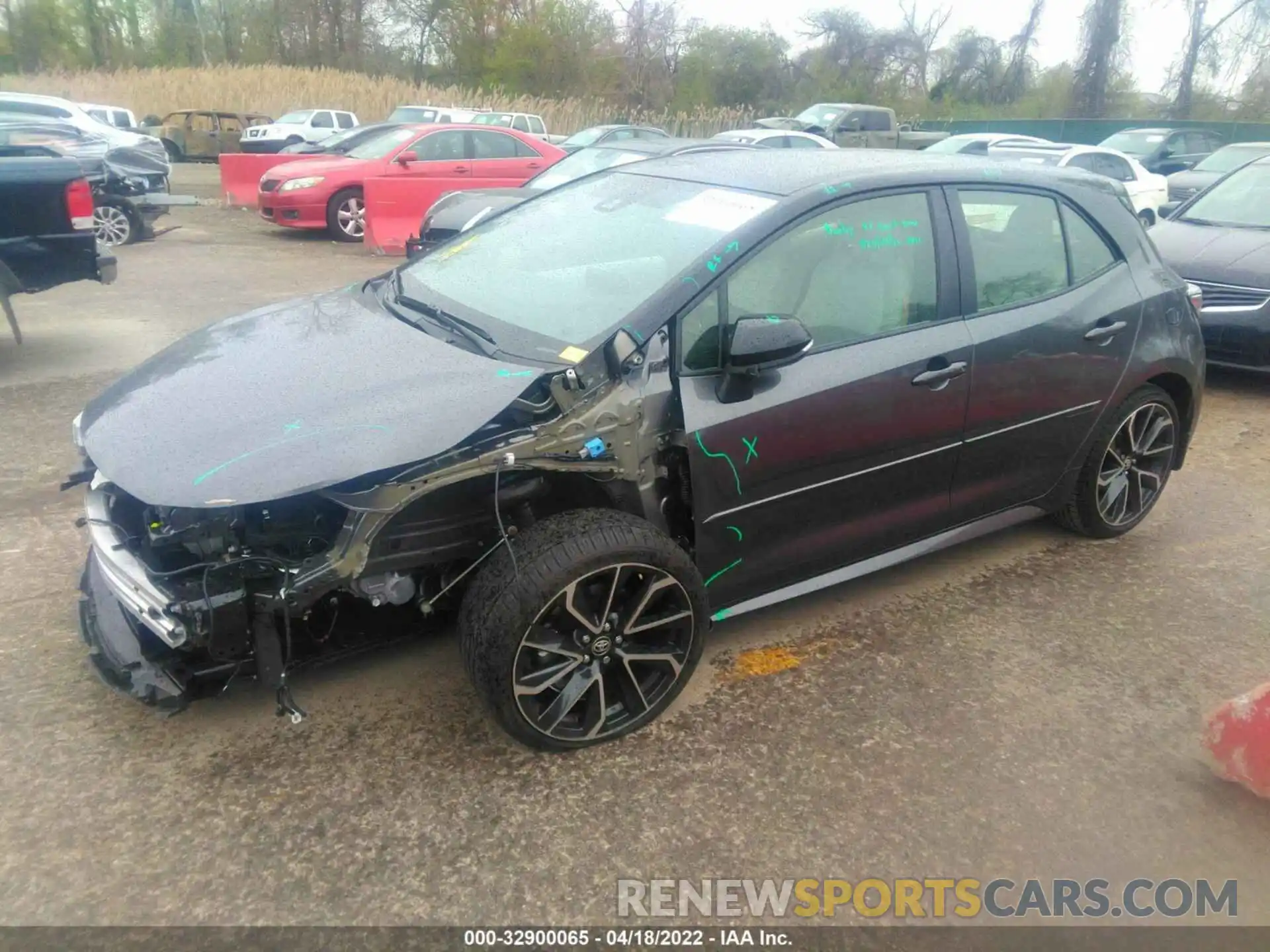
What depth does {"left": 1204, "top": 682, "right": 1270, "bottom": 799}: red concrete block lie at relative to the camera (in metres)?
2.77

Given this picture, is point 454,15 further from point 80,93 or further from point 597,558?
point 597,558

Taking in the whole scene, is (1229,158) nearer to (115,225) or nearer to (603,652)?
(115,225)

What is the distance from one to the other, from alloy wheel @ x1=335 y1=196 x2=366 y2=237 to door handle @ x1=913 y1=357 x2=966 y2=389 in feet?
35.0

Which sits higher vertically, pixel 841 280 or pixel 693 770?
pixel 841 280

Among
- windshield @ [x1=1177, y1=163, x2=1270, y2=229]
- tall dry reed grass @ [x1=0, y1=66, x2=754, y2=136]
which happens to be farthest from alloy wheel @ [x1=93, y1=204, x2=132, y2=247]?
tall dry reed grass @ [x1=0, y1=66, x2=754, y2=136]

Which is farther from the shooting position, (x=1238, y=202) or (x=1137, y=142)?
(x=1137, y=142)

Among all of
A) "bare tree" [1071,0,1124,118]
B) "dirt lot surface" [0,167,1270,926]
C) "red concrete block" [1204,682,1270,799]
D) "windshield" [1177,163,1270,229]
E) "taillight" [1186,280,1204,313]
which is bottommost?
"dirt lot surface" [0,167,1270,926]

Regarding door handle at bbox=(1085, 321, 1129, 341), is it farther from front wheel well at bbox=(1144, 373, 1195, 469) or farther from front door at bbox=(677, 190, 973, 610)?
front door at bbox=(677, 190, 973, 610)

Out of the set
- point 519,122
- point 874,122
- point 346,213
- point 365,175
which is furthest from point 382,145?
point 874,122

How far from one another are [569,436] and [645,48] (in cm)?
4332

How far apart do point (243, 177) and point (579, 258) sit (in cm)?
1464

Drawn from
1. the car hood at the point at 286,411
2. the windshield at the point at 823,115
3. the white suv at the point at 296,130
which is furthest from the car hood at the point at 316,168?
the windshield at the point at 823,115

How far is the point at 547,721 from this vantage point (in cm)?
278

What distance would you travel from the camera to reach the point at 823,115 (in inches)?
845
